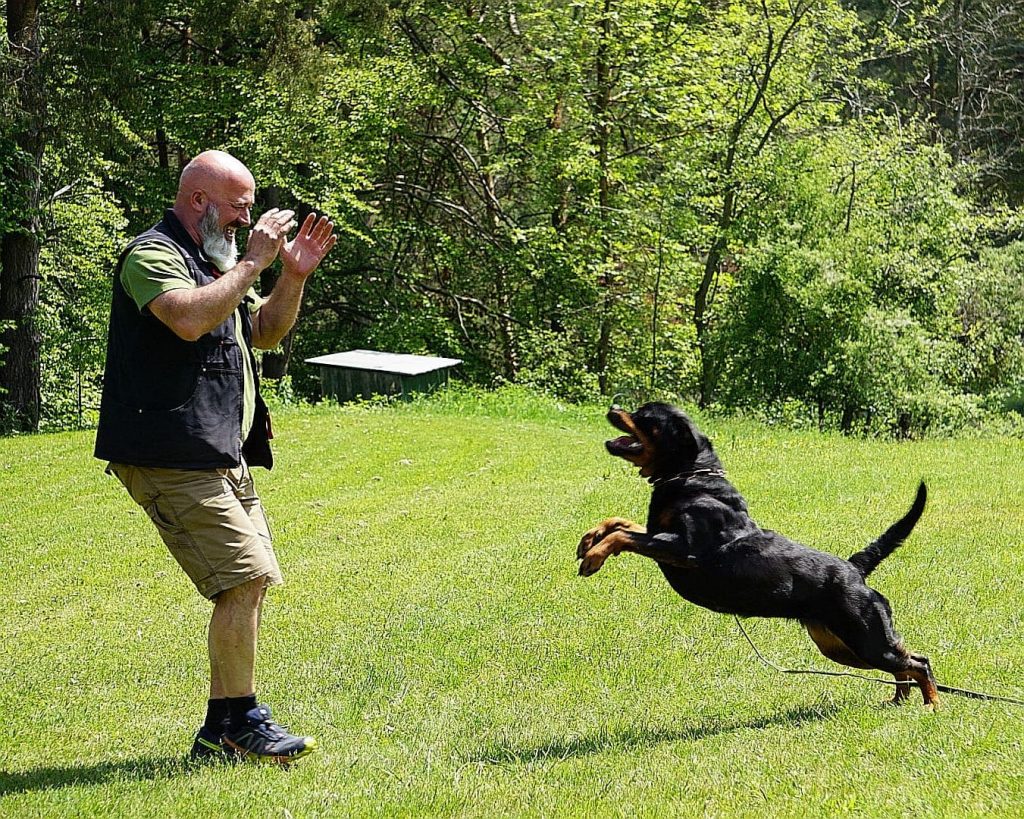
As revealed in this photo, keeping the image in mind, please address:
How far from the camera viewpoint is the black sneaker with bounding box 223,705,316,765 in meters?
4.67

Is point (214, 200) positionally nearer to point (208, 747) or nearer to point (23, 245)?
point (208, 747)

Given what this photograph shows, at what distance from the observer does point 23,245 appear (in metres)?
19.6

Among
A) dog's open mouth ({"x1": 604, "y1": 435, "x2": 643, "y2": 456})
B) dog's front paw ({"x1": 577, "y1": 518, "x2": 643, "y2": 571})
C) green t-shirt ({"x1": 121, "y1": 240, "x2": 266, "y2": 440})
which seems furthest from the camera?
dog's open mouth ({"x1": 604, "y1": 435, "x2": 643, "y2": 456})

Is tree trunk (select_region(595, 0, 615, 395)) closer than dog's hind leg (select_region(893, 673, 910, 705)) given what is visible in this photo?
No

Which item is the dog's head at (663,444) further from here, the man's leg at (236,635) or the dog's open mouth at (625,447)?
the man's leg at (236,635)

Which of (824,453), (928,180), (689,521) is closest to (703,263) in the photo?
(928,180)

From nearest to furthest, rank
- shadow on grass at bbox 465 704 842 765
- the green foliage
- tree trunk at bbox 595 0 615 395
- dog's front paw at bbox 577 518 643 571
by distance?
shadow on grass at bbox 465 704 842 765
dog's front paw at bbox 577 518 643 571
the green foliage
tree trunk at bbox 595 0 615 395

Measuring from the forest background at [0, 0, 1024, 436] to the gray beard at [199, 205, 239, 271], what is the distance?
14.8 meters

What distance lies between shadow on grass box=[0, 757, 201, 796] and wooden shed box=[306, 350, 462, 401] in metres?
14.7

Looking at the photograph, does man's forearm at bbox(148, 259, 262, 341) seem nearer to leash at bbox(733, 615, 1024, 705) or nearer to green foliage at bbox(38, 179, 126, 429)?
leash at bbox(733, 615, 1024, 705)

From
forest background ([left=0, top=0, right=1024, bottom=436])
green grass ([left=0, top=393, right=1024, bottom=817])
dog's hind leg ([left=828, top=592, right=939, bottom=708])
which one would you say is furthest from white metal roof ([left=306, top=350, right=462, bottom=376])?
dog's hind leg ([left=828, top=592, right=939, bottom=708])

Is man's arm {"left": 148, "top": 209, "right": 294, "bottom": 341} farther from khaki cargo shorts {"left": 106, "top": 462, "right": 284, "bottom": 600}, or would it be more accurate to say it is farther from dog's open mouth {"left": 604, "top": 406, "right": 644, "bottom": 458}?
dog's open mouth {"left": 604, "top": 406, "right": 644, "bottom": 458}

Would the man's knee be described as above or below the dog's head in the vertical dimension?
below

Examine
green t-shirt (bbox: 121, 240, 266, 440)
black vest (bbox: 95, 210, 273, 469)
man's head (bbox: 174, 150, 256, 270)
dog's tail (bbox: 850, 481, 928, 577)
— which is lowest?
dog's tail (bbox: 850, 481, 928, 577)
